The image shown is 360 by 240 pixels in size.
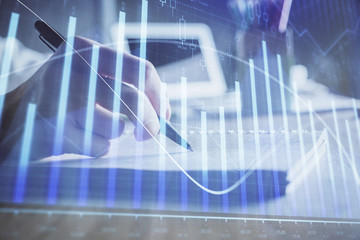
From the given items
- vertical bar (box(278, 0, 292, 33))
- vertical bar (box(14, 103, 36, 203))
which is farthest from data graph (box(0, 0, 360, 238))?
vertical bar (box(278, 0, 292, 33))

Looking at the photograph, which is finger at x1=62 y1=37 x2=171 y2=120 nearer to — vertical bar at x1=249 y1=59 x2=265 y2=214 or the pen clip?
Result: the pen clip

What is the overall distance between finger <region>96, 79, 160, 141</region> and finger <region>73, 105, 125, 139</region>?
19 mm

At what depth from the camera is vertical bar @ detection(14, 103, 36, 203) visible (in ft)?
2.21

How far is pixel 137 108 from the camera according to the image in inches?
34.1

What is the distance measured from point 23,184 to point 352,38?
5.29ft

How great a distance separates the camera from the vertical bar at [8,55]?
2.31 ft

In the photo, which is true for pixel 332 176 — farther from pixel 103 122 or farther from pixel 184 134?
pixel 103 122

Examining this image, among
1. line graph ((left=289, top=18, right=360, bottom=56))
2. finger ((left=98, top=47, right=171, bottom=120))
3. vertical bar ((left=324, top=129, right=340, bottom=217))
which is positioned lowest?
vertical bar ((left=324, top=129, right=340, bottom=217))

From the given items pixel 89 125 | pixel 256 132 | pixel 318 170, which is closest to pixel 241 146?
pixel 256 132

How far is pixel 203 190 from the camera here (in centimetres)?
93

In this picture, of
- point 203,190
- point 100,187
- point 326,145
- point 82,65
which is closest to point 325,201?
point 326,145

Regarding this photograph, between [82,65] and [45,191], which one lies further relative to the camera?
[82,65]

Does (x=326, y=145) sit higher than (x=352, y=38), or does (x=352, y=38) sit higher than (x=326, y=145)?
(x=352, y=38)

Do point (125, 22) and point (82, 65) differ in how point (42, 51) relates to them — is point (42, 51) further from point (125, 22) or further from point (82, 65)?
point (125, 22)
